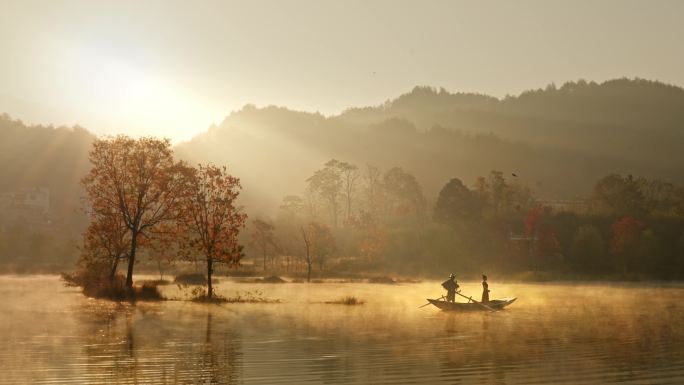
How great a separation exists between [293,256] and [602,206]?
64986mm

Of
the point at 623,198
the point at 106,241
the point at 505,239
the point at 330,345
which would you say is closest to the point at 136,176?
the point at 106,241

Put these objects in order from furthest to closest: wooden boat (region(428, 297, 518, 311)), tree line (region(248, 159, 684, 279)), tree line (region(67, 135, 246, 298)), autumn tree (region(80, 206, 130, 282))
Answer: tree line (region(248, 159, 684, 279)), autumn tree (region(80, 206, 130, 282)), tree line (region(67, 135, 246, 298)), wooden boat (region(428, 297, 518, 311))

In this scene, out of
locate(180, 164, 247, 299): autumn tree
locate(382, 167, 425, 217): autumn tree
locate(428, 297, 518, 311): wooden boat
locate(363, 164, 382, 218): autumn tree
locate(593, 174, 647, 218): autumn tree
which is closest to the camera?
locate(428, 297, 518, 311): wooden boat

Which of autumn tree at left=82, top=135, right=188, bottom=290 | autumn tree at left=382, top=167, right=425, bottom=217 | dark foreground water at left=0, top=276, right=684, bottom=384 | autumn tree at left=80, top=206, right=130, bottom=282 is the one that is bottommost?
dark foreground water at left=0, top=276, right=684, bottom=384

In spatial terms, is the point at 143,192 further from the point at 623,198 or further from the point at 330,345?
the point at 623,198

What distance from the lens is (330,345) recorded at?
3012 centimetres

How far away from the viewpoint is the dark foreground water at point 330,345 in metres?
22.3

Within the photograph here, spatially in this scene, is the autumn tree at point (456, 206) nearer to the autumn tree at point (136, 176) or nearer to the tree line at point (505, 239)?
the tree line at point (505, 239)

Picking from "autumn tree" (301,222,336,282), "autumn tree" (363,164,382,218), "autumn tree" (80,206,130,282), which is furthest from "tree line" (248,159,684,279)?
"autumn tree" (80,206,130,282)

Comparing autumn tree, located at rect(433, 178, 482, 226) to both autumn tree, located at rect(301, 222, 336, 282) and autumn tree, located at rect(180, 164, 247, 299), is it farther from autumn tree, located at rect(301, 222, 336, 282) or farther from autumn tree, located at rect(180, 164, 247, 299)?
autumn tree, located at rect(180, 164, 247, 299)

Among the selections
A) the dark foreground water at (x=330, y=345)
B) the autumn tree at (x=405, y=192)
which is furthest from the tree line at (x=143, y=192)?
the autumn tree at (x=405, y=192)

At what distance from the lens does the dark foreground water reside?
2227 cm

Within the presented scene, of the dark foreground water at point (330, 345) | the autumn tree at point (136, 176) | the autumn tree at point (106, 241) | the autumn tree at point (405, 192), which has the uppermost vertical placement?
the autumn tree at point (405, 192)

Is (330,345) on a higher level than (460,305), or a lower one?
lower
